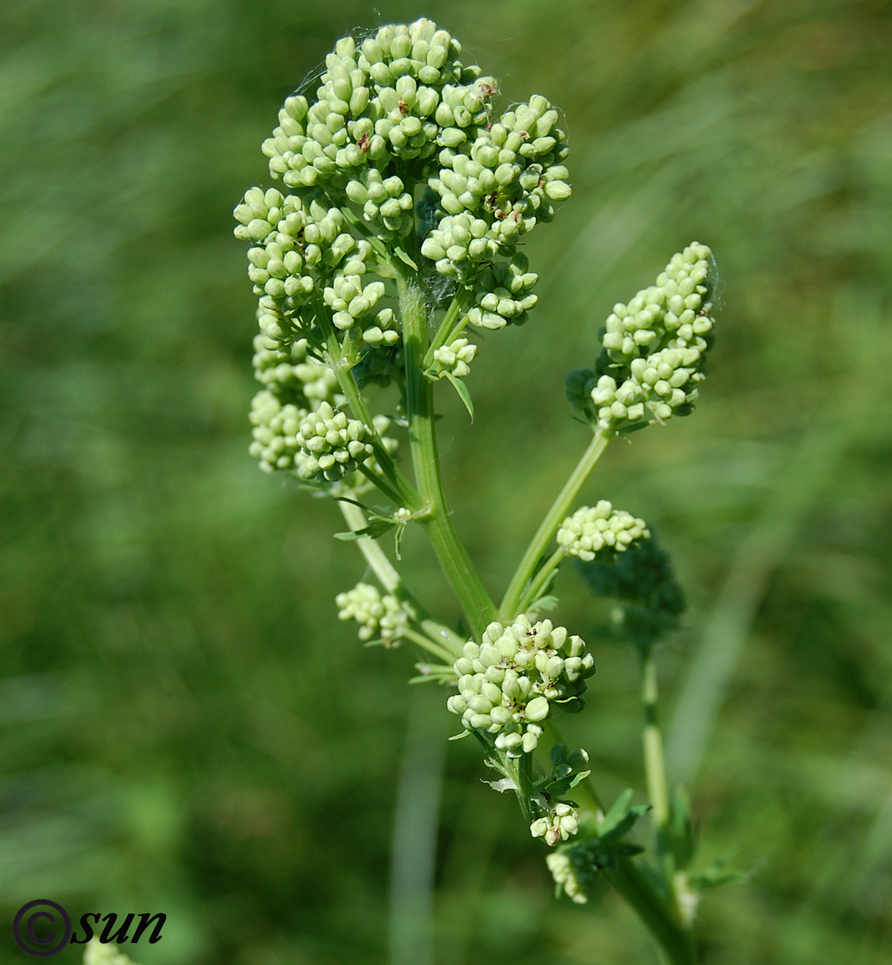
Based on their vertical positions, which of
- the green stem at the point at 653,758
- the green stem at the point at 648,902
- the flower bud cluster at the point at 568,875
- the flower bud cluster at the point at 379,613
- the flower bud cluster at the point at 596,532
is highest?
the flower bud cluster at the point at 596,532

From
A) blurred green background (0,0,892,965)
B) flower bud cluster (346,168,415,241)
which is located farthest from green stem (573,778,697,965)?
blurred green background (0,0,892,965)

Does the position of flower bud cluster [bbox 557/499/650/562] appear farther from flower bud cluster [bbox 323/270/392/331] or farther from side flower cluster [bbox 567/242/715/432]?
flower bud cluster [bbox 323/270/392/331]

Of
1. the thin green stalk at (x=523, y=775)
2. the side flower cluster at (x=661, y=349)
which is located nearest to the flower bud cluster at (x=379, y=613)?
the thin green stalk at (x=523, y=775)

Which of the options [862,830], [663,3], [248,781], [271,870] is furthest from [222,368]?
[862,830]

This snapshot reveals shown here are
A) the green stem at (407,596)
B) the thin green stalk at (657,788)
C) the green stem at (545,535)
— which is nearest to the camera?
the green stem at (545,535)

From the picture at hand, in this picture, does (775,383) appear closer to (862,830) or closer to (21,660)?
(862,830)

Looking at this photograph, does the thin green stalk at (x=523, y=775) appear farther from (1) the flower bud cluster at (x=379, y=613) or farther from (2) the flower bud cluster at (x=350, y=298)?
(2) the flower bud cluster at (x=350, y=298)
